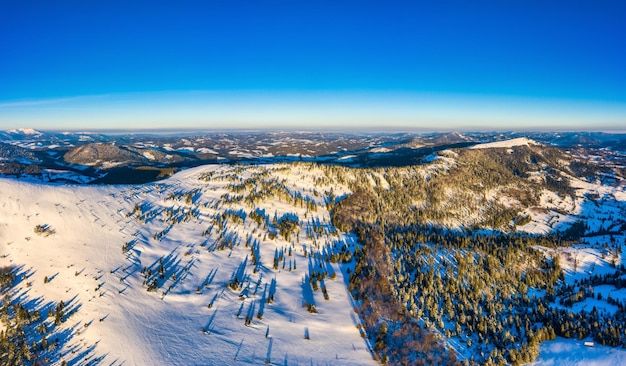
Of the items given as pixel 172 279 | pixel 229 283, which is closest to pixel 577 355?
pixel 229 283

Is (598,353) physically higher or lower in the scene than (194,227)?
lower

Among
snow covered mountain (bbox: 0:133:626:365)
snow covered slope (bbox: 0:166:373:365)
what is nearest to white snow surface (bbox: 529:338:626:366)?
snow covered mountain (bbox: 0:133:626:365)

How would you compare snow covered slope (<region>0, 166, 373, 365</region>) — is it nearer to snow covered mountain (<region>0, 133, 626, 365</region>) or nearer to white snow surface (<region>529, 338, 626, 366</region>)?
snow covered mountain (<region>0, 133, 626, 365</region>)

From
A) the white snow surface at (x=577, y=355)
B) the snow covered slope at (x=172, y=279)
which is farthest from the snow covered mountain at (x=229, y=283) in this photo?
the white snow surface at (x=577, y=355)

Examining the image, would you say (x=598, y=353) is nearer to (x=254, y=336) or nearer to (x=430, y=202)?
(x=254, y=336)

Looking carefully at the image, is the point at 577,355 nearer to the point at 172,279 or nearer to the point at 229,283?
the point at 229,283

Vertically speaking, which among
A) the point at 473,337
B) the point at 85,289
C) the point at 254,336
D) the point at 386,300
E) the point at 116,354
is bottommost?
the point at 473,337

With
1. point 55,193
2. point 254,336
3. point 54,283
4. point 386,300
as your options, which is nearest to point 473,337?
point 386,300

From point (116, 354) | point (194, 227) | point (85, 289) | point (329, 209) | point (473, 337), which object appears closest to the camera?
point (116, 354)
